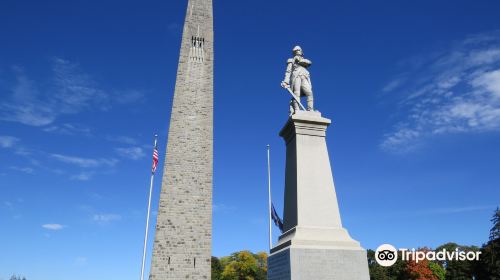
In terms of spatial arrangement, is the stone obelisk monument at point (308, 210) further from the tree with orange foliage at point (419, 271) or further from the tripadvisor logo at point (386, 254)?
the tree with orange foliage at point (419, 271)

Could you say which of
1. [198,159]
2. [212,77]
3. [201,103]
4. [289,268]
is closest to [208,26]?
[212,77]

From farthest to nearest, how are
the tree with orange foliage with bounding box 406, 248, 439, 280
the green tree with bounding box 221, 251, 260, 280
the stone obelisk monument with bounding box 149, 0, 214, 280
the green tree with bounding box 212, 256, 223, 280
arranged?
the green tree with bounding box 212, 256, 223, 280 < the green tree with bounding box 221, 251, 260, 280 < the tree with orange foliage with bounding box 406, 248, 439, 280 < the stone obelisk monument with bounding box 149, 0, 214, 280

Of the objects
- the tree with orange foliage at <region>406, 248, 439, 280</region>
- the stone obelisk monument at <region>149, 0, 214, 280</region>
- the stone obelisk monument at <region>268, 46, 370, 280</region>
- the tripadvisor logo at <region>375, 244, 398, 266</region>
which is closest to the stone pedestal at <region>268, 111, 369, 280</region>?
the stone obelisk monument at <region>268, 46, 370, 280</region>

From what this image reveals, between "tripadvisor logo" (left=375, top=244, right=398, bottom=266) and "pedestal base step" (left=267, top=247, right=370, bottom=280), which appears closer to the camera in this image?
"pedestal base step" (left=267, top=247, right=370, bottom=280)

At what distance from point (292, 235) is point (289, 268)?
0.62m

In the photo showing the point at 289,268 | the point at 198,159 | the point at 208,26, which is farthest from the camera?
the point at 208,26

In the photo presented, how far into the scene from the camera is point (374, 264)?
49.3 meters

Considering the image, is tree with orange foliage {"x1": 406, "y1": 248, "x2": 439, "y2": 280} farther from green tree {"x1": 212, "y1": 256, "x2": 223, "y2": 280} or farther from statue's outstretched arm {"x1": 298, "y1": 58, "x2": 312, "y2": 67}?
statue's outstretched arm {"x1": 298, "y1": 58, "x2": 312, "y2": 67}

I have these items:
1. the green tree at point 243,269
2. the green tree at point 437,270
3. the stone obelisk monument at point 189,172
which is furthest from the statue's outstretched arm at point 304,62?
the green tree at point 243,269

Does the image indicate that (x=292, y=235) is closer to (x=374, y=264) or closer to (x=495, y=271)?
(x=495, y=271)

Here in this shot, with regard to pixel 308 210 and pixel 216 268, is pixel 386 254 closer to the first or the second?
pixel 308 210

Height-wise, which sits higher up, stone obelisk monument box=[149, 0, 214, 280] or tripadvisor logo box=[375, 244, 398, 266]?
stone obelisk monument box=[149, 0, 214, 280]

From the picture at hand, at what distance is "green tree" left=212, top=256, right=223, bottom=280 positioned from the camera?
61.2m

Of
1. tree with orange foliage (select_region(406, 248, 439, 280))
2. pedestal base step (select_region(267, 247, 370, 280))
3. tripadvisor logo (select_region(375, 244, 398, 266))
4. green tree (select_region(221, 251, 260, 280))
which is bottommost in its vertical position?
pedestal base step (select_region(267, 247, 370, 280))
